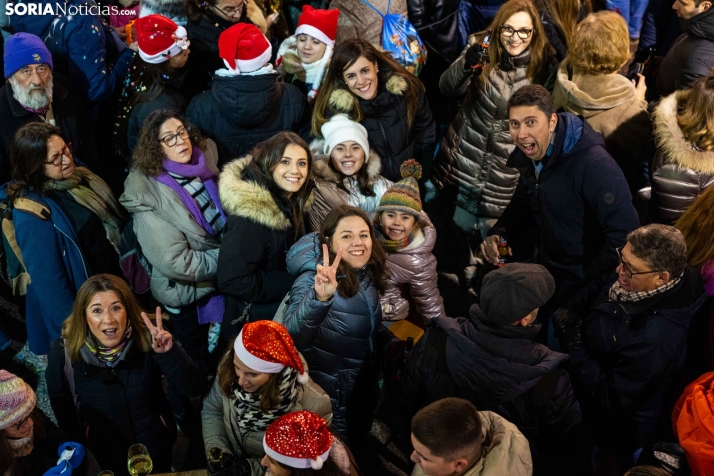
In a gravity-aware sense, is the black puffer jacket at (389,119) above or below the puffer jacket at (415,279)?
above

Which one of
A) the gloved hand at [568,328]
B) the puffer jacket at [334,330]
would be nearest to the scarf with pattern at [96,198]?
the puffer jacket at [334,330]

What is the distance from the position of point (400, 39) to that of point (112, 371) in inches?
144

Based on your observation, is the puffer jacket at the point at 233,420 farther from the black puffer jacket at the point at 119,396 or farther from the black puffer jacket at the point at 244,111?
the black puffer jacket at the point at 244,111

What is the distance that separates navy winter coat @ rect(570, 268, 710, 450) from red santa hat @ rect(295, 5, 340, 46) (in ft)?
9.91

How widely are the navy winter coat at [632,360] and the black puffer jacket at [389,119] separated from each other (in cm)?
209

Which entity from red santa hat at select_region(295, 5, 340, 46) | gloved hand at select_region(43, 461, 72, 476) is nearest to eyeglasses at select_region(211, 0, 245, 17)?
red santa hat at select_region(295, 5, 340, 46)

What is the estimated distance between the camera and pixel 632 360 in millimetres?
3562

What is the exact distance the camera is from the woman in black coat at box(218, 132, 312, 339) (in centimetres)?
423

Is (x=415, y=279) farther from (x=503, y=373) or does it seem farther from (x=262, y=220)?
(x=503, y=373)

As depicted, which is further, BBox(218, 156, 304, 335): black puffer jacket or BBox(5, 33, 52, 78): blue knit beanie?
BBox(5, 33, 52, 78): blue knit beanie

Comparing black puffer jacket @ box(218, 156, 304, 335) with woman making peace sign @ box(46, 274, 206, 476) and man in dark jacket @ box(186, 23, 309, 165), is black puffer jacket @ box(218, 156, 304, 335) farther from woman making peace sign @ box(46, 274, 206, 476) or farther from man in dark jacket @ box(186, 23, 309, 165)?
man in dark jacket @ box(186, 23, 309, 165)

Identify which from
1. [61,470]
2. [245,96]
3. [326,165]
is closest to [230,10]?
[245,96]

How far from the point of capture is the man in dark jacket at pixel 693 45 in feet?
17.1

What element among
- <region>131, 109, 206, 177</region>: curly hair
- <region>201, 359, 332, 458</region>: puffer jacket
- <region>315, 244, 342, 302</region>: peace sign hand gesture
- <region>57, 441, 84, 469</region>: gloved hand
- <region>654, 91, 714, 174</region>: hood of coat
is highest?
<region>654, 91, 714, 174</region>: hood of coat
